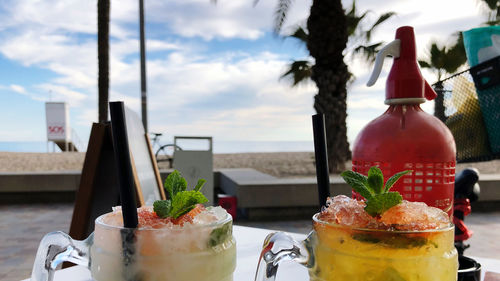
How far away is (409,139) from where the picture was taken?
1042mm

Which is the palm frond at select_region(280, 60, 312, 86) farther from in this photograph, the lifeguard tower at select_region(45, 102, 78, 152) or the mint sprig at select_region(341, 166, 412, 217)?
the lifeguard tower at select_region(45, 102, 78, 152)

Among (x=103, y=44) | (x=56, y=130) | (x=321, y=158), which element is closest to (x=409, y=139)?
(x=321, y=158)

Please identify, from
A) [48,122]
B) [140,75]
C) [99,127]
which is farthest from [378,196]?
[48,122]

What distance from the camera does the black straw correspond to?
2.41ft

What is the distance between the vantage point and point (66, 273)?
1237 mm

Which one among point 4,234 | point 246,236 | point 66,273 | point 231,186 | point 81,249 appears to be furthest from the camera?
point 231,186

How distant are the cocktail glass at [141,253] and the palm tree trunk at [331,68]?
7.48 metres

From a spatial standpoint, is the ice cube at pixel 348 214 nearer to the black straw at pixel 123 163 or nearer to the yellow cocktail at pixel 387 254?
the yellow cocktail at pixel 387 254

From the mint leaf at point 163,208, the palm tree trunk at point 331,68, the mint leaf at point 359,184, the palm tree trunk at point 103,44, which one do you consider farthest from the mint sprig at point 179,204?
the palm tree trunk at point 331,68

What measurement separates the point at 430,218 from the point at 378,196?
0.10 m

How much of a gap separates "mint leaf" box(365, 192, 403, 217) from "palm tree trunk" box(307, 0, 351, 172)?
7492 millimetres

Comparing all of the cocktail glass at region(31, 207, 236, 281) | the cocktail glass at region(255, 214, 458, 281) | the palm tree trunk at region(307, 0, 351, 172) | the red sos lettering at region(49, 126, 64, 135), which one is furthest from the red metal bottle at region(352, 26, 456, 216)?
the red sos lettering at region(49, 126, 64, 135)

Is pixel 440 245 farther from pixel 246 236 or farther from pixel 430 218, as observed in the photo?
pixel 246 236

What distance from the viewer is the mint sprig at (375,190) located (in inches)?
25.5
